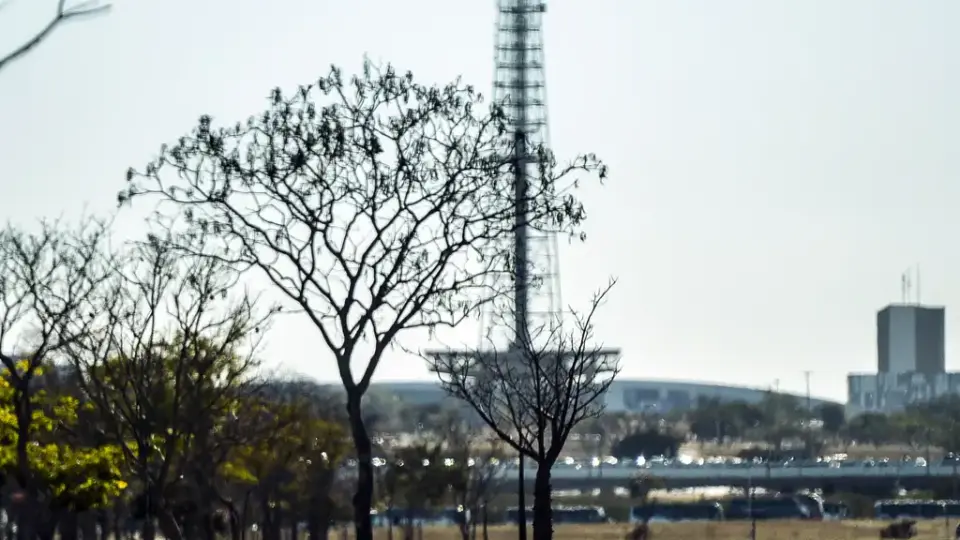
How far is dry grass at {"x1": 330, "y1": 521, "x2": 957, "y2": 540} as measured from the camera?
6938 cm

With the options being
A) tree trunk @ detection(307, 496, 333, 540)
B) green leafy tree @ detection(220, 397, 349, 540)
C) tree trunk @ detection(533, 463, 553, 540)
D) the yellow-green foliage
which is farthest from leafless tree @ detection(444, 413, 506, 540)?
tree trunk @ detection(533, 463, 553, 540)

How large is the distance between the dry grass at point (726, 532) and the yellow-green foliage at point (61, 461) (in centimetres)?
2839

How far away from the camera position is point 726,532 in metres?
73.2

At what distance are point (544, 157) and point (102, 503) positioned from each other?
45.2ft

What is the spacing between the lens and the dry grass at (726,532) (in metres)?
69.4

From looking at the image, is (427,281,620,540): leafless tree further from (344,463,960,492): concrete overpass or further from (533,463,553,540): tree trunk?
(344,463,960,492): concrete overpass

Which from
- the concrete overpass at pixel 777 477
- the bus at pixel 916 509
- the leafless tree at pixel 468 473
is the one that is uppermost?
the leafless tree at pixel 468 473

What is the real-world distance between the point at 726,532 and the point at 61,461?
37912mm

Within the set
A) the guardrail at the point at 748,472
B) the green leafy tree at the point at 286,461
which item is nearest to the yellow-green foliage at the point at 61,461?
the green leafy tree at the point at 286,461

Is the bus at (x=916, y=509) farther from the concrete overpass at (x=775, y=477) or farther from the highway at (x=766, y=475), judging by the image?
the concrete overpass at (x=775, y=477)

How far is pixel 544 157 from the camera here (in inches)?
1262

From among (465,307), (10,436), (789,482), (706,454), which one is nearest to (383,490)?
(10,436)

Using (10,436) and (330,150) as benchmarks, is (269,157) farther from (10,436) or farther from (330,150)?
(10,436)

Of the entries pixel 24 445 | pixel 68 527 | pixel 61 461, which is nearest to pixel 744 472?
pixel 68 527
